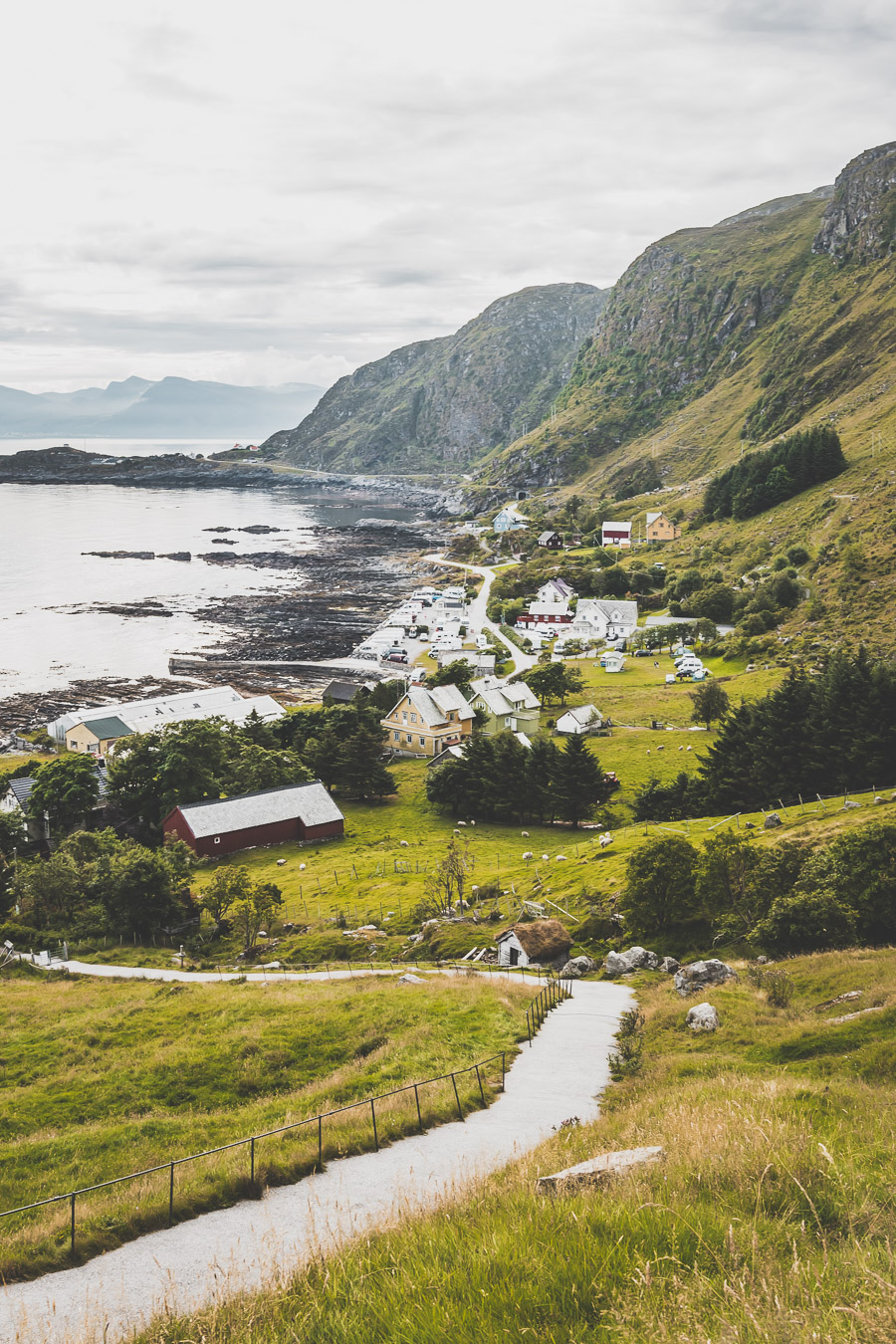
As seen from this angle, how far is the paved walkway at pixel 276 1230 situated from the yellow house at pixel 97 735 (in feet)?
207

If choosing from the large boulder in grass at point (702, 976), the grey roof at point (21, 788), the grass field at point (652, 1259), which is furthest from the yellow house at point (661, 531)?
the grass field at point (652, 1259)

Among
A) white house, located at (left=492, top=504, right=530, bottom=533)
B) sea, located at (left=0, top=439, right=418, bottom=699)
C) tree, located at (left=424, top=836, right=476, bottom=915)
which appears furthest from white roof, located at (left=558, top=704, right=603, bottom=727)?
white house, located at (left=492, top=504, right=530, bottom=533)

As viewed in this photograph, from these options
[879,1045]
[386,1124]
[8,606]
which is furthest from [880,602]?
[8,606]

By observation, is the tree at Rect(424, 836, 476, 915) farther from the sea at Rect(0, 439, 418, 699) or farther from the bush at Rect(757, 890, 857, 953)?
the sea at Rect(0, 439, 418, 699)

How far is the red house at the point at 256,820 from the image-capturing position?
5275 cm

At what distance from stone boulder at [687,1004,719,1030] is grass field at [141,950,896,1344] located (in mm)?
8316

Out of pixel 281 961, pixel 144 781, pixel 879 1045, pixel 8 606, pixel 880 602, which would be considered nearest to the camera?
pixel 879 1045

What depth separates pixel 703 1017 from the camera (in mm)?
18906

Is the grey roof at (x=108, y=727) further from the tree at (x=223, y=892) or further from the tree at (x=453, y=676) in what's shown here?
the tree at (x=223, y=892)

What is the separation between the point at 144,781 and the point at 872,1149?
5714 cm

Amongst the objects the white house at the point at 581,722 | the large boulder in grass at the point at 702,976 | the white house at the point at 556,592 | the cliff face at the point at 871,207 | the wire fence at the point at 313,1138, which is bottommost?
the white house at the point at 581,722

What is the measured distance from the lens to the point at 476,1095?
15336mm

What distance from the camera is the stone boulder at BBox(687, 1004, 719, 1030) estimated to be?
1864 cm

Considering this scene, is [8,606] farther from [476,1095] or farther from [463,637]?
[476,1095]
